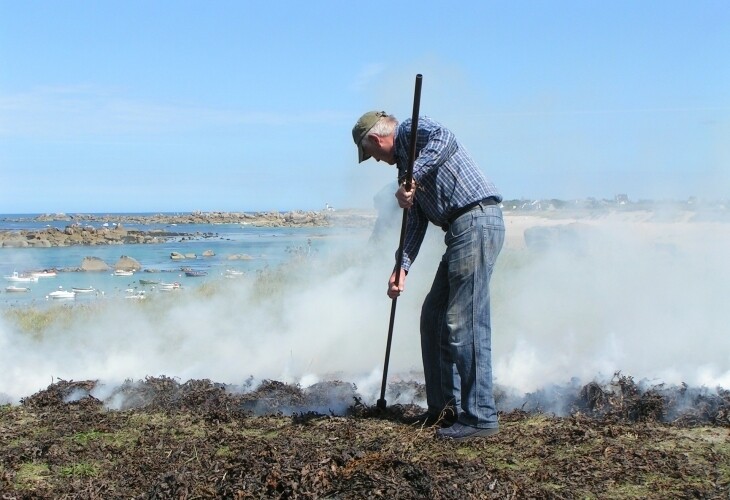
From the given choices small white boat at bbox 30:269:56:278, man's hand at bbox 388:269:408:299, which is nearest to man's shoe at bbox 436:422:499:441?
man's hand at bbox 388:269:408:299

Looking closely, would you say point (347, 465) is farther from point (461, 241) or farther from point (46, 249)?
point (46, 249)

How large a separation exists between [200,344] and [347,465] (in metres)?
5.69

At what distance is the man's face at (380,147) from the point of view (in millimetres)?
5035

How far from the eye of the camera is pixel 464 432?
194 inches

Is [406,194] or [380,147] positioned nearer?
[406,194]

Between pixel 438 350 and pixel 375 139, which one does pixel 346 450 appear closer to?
pixel 438 350

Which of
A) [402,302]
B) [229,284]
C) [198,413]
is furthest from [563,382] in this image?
[229,284]

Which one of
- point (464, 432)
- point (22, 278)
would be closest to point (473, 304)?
point (464, 432)

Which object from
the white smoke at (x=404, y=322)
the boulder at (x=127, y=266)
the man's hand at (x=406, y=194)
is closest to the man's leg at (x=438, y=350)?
the man's hand at (x=406, y=194)

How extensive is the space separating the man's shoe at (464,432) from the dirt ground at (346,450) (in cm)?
6

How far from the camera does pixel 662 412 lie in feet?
18.5

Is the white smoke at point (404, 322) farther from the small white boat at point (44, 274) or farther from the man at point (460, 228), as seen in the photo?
the small white boat at point (44, 274)

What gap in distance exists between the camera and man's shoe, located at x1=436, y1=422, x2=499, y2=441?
16.1 feet

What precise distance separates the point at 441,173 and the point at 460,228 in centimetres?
34
